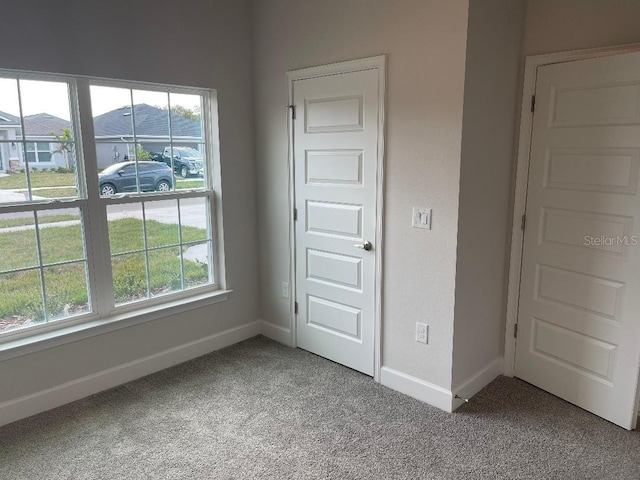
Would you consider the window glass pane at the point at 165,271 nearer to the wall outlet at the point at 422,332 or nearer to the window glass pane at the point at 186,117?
the window glass pane at the point at 186,117

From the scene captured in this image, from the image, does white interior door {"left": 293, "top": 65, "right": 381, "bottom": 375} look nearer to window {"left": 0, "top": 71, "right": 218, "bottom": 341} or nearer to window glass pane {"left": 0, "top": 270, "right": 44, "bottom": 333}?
window {"left": 0, "top": 71, "right": 218, "bottom": 341}

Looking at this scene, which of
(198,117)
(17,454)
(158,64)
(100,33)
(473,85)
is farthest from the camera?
(198,117)

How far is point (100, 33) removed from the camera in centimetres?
268

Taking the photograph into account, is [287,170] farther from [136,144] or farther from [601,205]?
A: [601,205]

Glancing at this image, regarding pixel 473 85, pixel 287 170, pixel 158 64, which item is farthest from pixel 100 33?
pixel 473 85

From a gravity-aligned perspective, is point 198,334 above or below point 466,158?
below

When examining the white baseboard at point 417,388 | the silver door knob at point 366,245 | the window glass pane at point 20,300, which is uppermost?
the silver door knob at point 366,245

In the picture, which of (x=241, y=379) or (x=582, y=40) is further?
(x=241, y=379)

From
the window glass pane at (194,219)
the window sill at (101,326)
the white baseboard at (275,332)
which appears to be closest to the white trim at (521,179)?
the white baseboard at (275,332)

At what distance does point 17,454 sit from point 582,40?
11.9 ft

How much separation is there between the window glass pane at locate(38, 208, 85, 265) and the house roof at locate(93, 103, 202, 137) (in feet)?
1.72

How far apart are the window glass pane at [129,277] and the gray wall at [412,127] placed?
5.27 feet

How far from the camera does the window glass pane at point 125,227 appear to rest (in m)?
2.95

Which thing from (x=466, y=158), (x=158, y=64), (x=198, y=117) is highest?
(x=158, y=64)
